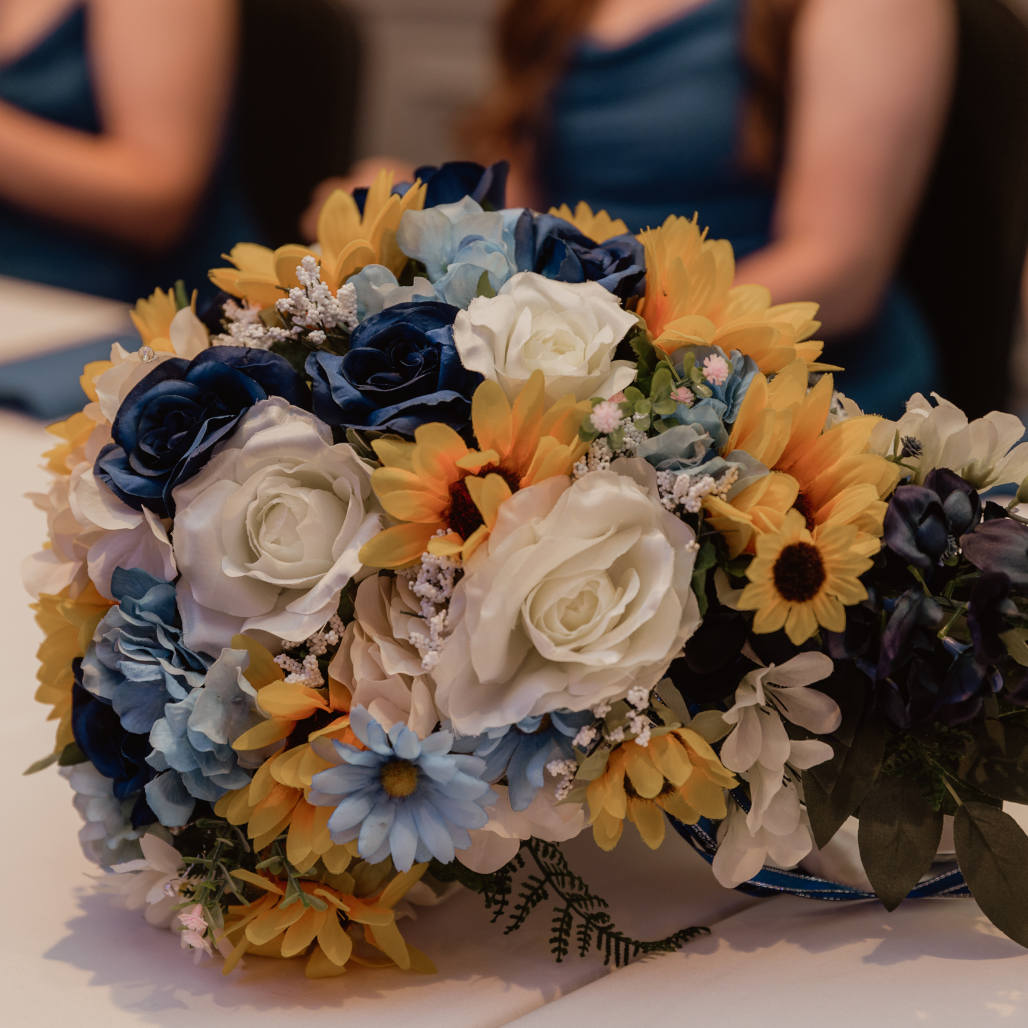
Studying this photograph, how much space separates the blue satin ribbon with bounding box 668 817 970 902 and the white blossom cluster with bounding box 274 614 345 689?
215 mm

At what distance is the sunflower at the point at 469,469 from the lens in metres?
0.50

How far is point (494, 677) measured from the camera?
1.65 feet

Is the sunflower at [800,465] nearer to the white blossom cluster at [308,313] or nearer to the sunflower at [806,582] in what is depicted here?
the sunflower at [806,582]

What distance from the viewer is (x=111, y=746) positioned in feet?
1.95

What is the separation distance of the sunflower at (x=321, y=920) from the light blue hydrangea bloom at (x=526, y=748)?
0.27 ft

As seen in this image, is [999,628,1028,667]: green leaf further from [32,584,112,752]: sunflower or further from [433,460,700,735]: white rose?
[32,584,112,752]: sunflower

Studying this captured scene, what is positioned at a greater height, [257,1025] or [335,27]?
[335,27]

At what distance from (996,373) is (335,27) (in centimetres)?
110

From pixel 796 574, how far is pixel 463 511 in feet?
0.49

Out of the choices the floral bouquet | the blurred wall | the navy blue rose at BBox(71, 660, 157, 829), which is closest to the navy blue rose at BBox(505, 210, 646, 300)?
the floral bouquet

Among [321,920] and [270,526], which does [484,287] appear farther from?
[321,920]

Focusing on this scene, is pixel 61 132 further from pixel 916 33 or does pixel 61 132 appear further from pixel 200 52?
pixel 916 33

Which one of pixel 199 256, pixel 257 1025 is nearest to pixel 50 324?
pixel 199 256

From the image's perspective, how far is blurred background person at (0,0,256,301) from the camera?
1.83 meters
